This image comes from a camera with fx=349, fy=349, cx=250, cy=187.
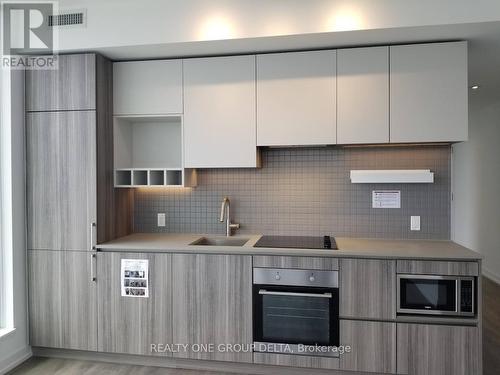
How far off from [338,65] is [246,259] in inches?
61.5

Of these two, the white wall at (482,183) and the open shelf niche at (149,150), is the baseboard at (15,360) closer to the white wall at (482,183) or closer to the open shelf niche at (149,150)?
the open shelf niche at (149,150)

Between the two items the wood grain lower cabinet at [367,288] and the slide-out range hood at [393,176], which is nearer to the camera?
the wood grain lower cabinet at [367,288]

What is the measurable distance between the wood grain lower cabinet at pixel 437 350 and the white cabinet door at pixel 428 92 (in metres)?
1.29

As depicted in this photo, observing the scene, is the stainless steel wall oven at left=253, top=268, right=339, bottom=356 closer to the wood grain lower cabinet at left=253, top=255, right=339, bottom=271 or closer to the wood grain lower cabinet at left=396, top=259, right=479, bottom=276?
the wood grain lower cabinet at left=253, top=255, right=339, bottom=271

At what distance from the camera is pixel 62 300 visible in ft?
8.79

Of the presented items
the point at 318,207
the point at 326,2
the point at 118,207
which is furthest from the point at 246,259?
the point at 326,2

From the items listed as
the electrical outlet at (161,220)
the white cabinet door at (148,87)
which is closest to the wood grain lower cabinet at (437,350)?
the electrical outlet at (161,220)

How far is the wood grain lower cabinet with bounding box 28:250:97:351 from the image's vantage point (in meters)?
2.65

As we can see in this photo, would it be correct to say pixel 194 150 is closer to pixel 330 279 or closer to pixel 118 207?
pixel 118 207

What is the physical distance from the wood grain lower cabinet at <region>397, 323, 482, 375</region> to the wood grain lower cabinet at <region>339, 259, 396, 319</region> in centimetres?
18

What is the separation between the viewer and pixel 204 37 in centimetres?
246

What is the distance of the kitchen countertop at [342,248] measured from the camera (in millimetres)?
2307

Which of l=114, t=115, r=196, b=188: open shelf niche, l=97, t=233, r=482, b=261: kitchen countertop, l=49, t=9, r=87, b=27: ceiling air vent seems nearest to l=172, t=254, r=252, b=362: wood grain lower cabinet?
l=97, t=233, r=482, b=261: kitchen countertop

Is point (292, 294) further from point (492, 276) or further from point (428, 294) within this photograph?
point (492, 276)
